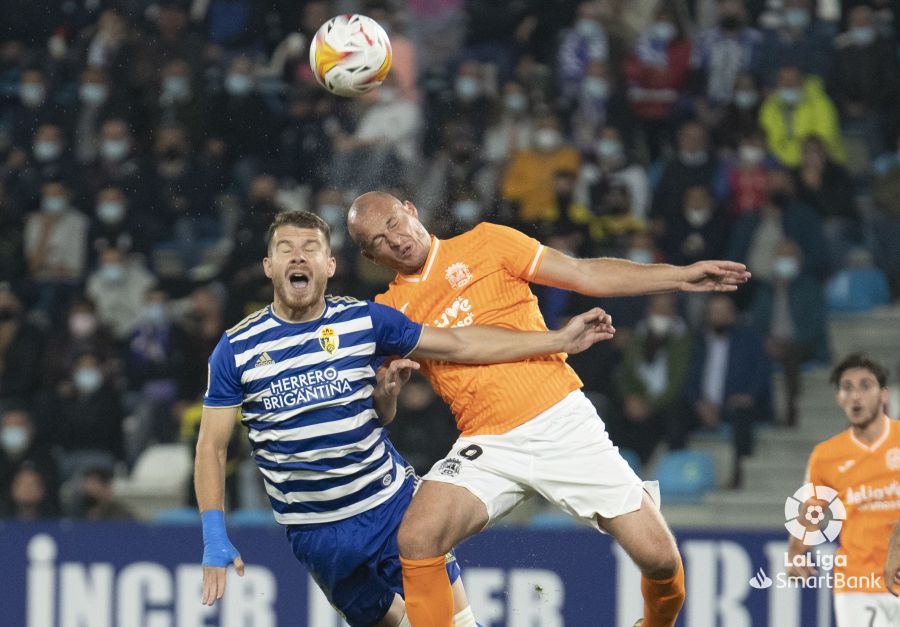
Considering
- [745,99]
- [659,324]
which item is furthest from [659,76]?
[659,324]

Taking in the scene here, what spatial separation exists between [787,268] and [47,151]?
5.66m

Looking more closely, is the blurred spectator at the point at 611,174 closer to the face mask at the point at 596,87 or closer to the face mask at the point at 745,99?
the face mask at the point at 596,87

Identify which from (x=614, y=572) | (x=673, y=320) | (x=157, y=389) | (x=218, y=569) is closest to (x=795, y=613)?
(x=614, y=572)

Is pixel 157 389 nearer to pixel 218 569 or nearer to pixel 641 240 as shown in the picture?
pixel 641 240

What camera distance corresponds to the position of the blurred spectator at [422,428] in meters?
9.62

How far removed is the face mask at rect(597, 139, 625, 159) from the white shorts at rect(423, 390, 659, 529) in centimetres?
563

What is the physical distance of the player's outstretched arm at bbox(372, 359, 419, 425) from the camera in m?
5.79

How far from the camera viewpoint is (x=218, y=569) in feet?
17.8

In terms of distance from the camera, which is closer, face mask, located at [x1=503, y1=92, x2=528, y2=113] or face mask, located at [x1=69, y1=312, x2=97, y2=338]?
face mask, located at [x1=69, y1=312, x2=97, y2=338]

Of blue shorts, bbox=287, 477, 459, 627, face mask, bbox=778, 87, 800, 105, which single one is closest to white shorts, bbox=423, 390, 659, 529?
blue shorts, bbox=287, 477, 459, 627

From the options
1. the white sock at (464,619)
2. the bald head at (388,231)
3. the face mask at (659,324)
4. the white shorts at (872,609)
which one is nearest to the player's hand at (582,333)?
the bald head at (388,231)

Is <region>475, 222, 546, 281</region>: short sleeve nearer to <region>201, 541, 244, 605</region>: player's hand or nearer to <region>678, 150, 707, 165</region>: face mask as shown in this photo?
<region>201, 541, 244, 605</region>: player's hand

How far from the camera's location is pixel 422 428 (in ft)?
31.9

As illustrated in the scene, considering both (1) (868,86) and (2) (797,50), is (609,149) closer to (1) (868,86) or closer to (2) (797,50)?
(2) (797,50)
